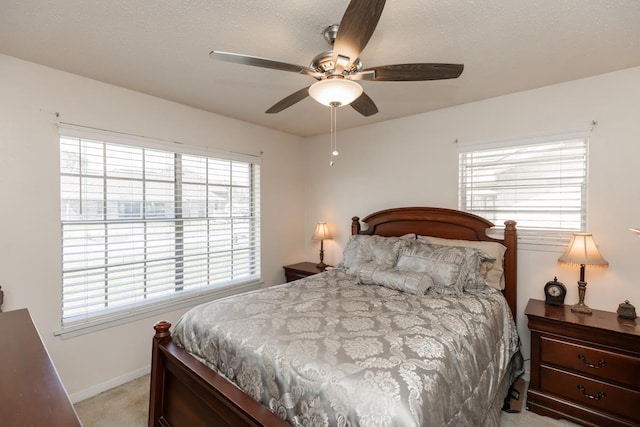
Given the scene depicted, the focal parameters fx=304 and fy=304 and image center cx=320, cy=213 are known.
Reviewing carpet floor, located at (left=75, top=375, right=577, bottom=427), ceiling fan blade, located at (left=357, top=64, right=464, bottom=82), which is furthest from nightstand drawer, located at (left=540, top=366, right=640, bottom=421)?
ceiling fan blade, located at (left=357, top=64, right=464, bottom=82)

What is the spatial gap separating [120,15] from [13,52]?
1.07 meters

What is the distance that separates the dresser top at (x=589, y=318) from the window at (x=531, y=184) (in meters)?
0.55

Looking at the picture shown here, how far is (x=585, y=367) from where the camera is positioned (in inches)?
83.6

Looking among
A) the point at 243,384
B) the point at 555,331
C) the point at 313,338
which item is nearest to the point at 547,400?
the point at 555,331

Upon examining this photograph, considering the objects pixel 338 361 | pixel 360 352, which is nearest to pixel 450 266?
pixel 360 352

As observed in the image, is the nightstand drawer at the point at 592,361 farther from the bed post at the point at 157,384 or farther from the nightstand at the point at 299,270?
the bed post at the point at 157,384

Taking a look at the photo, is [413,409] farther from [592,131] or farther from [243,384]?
[592,131]

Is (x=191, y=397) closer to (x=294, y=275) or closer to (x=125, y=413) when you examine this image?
(x=125, y=413)

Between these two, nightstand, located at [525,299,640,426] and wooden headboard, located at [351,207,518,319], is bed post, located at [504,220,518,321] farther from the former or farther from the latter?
nightstand, located at [525,299,640,426]

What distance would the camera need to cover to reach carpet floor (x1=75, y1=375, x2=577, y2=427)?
214cm

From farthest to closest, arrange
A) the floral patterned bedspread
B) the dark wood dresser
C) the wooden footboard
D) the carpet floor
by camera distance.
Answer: the carpet floor
the wooden footboard
the floral patterned bedspread
the dark wood dresser

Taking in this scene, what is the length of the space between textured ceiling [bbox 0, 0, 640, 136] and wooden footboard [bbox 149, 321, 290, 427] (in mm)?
1873

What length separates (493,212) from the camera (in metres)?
2.92

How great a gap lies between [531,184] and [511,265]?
74 cm
